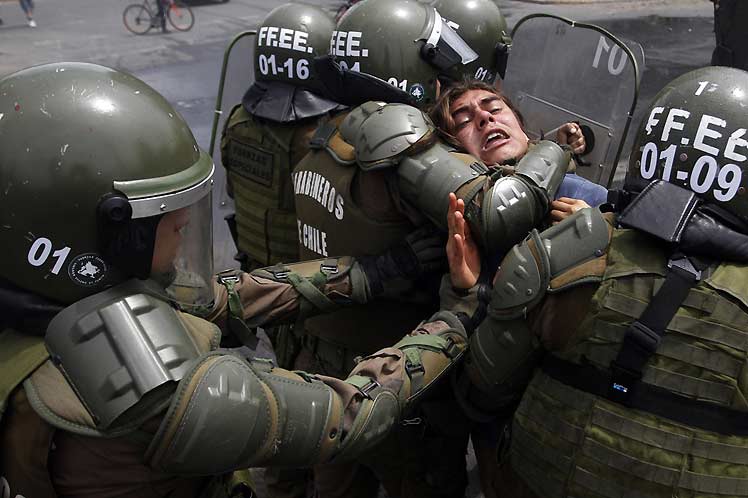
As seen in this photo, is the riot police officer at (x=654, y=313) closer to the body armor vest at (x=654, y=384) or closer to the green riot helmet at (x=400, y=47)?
the body armor vest at (x=654, y=384)

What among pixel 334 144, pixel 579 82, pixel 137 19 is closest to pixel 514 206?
pixel 334 144

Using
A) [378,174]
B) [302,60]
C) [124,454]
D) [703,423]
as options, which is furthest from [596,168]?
[124,454]

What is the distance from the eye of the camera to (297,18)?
3.41m

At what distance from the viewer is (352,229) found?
2.49m

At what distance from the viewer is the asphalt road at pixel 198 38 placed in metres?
11.3

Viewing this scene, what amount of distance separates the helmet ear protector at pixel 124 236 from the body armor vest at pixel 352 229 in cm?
105

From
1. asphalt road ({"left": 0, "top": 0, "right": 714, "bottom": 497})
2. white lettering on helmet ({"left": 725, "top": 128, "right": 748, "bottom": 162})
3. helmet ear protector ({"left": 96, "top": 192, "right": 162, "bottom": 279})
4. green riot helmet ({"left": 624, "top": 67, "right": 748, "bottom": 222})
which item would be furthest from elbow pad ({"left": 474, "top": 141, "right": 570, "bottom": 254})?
asphalt road ({"left": 0, "top": 0, "right": 714, "bottom": 497})

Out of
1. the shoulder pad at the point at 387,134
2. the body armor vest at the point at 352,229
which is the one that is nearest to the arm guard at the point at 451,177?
the shoulder pad at the point at 387,134

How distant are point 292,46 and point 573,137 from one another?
1378 millimetres

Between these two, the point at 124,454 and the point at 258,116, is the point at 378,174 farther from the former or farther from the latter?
the point at 124,454

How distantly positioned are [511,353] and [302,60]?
195 centimetres

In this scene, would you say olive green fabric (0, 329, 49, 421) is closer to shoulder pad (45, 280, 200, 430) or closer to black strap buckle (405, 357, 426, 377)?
shoulder pad (45, 280, 200, 430)

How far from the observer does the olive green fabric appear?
1389 millimetres

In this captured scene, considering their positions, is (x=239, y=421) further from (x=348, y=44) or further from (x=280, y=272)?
(x=348, y=44)
